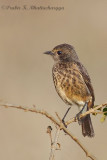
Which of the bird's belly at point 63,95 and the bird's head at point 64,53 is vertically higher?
the bird's head at point 64,53

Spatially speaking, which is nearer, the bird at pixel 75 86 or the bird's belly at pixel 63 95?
the bird at pixel 75 86

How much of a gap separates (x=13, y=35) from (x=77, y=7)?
7.52 ft

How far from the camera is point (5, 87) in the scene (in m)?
8.91

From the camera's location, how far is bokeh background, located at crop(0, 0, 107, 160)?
7.74 metres

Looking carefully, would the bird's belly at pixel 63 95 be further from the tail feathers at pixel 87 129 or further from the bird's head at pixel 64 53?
the bird's head at pixel 64 53

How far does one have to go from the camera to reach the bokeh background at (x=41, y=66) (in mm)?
7742

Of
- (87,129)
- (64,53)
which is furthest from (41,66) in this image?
(87,129)

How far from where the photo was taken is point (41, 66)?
10.2 metres

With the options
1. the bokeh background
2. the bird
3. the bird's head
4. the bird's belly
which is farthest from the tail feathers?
the bokeh background

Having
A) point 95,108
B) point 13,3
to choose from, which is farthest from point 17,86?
point 95,108

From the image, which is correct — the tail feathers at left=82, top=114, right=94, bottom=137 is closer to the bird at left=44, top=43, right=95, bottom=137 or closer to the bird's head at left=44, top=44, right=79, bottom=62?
the bird at left=44, top=43, right=95, bottom=137

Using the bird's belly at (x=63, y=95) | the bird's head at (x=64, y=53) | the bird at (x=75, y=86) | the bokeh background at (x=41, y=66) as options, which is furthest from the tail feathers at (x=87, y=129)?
the bokeh background at (x=41, y=66)

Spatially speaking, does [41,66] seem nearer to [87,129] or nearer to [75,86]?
[75,86]

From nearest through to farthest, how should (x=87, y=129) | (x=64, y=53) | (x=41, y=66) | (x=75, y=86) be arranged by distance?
1. (x=87, y=129)
2. (x=75, y=86)
3. (x=64, y=53)
4. (x=41, y=66)
